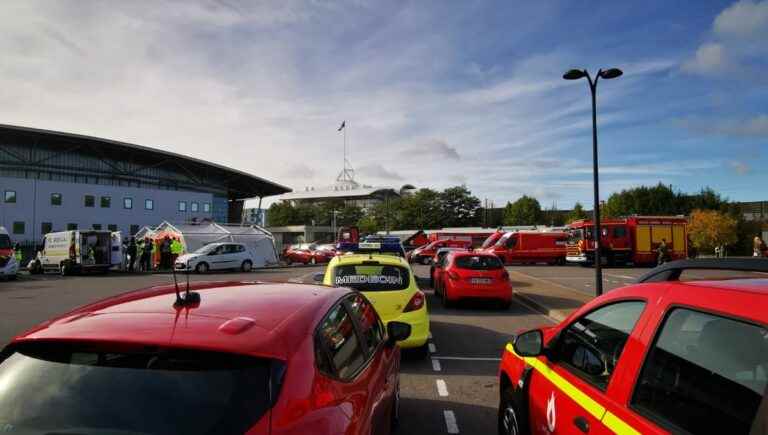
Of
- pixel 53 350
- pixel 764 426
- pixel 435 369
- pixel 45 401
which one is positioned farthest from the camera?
pixel 435 369

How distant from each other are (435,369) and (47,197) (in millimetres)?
56022

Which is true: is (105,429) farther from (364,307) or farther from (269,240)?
(269,240)

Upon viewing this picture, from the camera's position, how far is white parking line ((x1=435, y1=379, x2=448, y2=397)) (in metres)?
6.18

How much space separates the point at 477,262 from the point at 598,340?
35.1ft

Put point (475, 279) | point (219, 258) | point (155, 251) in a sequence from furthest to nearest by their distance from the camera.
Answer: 1. point (155, 251)
2. point (219, 258)
3. point (475, 279)

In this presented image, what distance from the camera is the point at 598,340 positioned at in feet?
9.75

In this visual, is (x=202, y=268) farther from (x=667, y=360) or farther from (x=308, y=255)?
(x=667, y=360)

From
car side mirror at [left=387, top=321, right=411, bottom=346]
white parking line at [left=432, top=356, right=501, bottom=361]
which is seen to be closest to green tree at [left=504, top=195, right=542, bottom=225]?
white parking line at [left=432, top=356, right=501, bottom=361]

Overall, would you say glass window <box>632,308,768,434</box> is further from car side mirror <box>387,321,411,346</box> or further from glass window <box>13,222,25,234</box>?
glass window <box>13,222,25,234</box>

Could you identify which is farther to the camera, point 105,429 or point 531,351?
point 531,351

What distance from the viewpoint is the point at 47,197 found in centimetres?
5231

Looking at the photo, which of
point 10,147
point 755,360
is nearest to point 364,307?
point 755,360

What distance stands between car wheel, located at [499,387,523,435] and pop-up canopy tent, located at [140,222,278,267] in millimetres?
32539

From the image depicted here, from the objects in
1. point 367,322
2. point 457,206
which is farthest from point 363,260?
point 457,206
